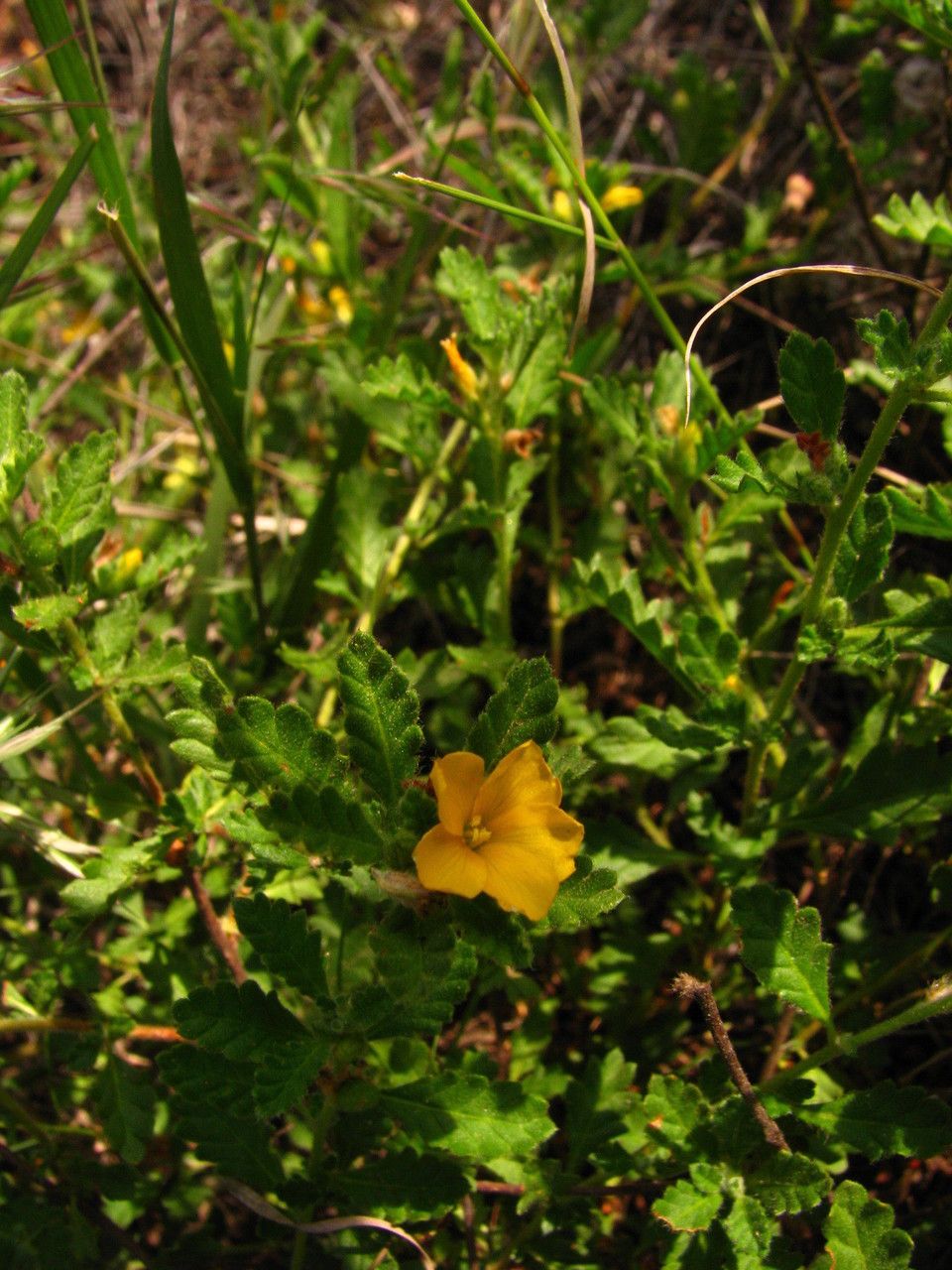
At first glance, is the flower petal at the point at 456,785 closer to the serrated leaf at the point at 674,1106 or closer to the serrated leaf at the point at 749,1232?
the serrated leaf at the point at 674,1106

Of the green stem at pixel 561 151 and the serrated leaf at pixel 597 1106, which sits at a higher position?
the green stem at pixel 561 151

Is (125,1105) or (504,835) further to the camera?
(125,1105)

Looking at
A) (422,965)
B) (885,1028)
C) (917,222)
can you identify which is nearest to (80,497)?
(422,965)

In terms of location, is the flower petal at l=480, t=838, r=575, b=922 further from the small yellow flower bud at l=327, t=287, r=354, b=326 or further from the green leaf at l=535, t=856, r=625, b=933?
the small yellow flower bud at l=327, t=287, r=354, b=326

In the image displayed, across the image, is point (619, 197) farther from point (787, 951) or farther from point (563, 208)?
point (787, 951)

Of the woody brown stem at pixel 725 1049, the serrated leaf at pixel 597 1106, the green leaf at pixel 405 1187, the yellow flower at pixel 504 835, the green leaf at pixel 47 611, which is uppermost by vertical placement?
the green leaf at pixel 47 611

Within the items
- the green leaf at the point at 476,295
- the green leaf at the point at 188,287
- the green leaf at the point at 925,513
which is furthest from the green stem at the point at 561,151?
the green leaf at the point at 188,287
